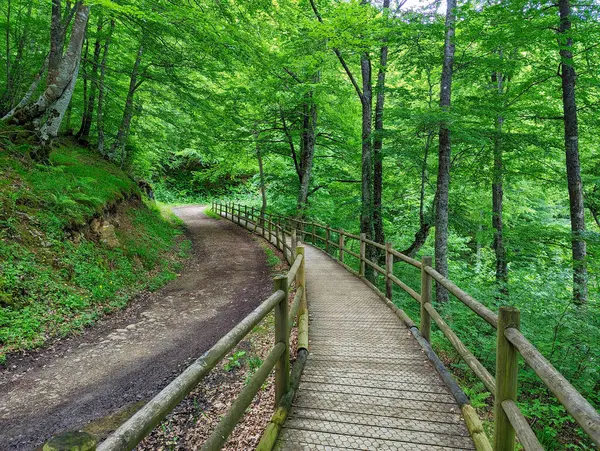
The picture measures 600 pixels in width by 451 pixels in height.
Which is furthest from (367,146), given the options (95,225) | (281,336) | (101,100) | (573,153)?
(101,100)

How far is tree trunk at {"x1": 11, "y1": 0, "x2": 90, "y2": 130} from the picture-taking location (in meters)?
7.95

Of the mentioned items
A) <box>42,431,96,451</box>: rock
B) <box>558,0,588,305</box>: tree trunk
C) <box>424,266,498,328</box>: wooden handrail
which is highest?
<box>558,0,588,305</box>: tree trunk

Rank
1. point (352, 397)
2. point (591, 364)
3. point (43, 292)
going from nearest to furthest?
point (352, 397) → point (591, 364) → point (43, 292)

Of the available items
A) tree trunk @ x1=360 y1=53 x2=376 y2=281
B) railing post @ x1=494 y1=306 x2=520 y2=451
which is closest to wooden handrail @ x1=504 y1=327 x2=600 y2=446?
railing post @ x1=494 y1=306 x2=520 y2=451

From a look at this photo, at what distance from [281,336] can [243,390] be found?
2.62 feet

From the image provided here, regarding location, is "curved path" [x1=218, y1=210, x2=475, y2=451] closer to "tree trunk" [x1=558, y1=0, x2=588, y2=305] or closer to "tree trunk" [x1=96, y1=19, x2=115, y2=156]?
"tree trunk" [x1=558, y1=0, x2=588, y2=305]

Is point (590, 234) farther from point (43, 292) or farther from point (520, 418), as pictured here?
point (43, 292)

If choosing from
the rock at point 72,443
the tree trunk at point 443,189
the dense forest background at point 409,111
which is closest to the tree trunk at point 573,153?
the dense forest background at point 409,111

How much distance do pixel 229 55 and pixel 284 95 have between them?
5.00 metres

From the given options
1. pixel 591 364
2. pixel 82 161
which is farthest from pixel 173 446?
pixel 82 161

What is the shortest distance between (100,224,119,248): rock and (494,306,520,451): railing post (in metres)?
8.76

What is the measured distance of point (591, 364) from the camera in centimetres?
426

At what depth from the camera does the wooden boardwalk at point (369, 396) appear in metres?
2.75

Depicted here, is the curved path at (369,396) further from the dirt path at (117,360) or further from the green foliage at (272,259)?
the green foliage at (272,259)
